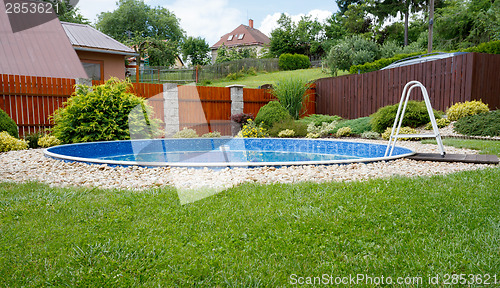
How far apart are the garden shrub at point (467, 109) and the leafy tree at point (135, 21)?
3645 cm

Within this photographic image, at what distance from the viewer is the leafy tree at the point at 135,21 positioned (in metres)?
39.1

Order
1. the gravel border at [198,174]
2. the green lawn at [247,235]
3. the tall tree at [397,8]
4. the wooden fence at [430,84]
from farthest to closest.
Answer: the tall tree at [397,8] < the wooden fence at [430,84] < the gravel border at [198,174] < the green lawn at [247,235]

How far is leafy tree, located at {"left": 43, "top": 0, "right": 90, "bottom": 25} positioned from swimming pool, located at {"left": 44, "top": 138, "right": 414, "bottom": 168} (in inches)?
685

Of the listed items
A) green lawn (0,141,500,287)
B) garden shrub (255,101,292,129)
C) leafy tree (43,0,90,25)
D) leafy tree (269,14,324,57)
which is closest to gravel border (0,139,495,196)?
green lawn (0,141,500,287)

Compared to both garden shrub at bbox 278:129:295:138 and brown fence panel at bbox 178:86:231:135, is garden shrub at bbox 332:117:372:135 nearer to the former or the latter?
garden shrub at bbox 278:129:295:138

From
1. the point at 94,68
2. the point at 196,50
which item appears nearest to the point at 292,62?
the point at 196,50

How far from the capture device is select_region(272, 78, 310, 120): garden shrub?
1191 cm

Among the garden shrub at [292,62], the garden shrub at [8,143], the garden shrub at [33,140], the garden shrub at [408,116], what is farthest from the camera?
the garden shrub at [292,62]

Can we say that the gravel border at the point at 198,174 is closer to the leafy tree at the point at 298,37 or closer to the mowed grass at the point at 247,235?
the mowed grass at the point at 247,235

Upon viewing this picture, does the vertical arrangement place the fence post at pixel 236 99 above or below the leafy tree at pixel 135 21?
below

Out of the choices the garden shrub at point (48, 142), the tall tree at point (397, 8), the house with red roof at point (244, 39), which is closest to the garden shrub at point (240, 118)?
the garden shrub at point (48, 142)

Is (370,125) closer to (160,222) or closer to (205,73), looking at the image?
(160,222)

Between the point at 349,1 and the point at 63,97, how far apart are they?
32.3 meters

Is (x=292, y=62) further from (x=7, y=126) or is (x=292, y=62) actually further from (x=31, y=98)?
(x=7, y=126)
